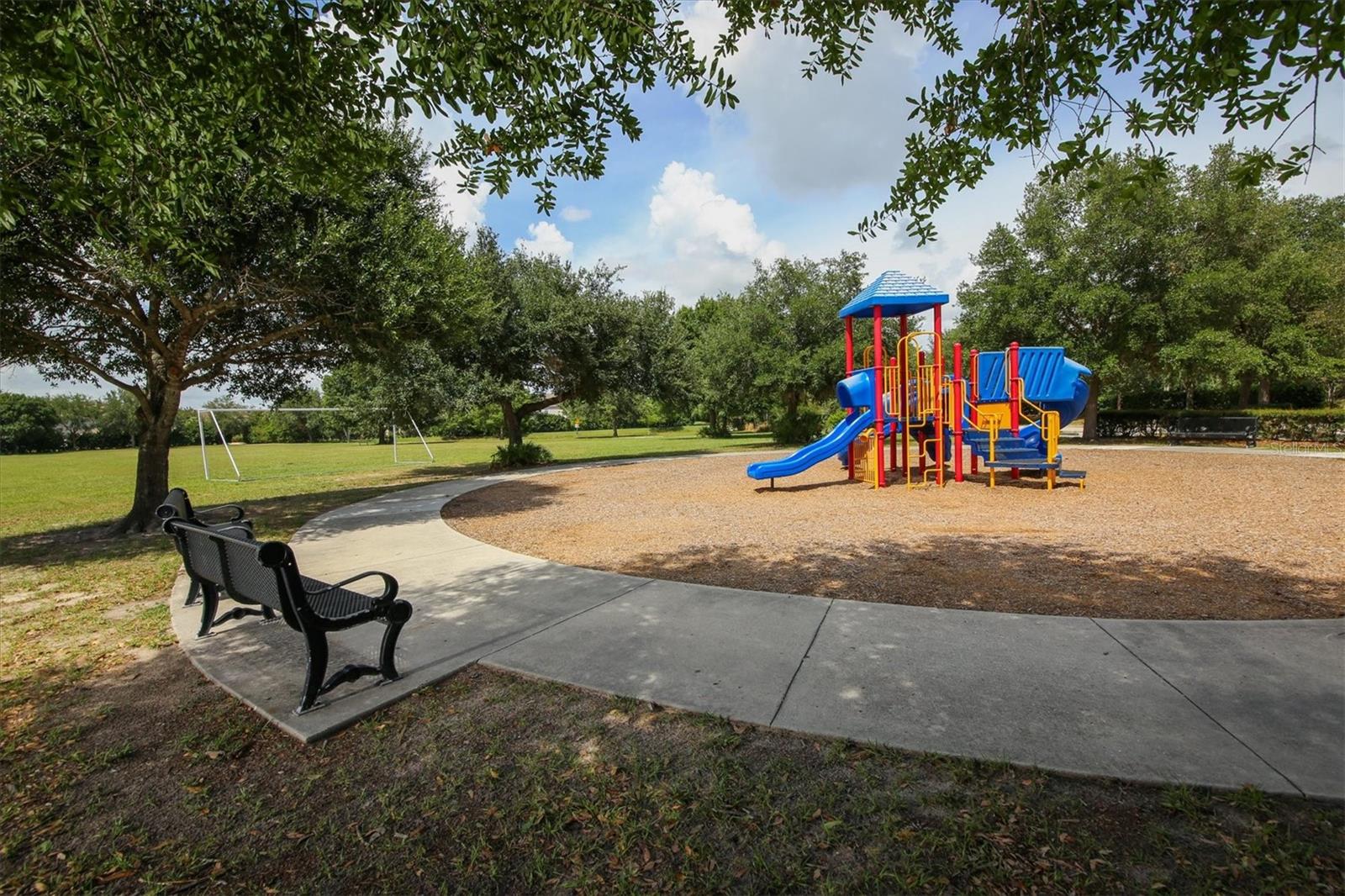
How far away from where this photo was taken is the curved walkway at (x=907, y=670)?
270 centimetres

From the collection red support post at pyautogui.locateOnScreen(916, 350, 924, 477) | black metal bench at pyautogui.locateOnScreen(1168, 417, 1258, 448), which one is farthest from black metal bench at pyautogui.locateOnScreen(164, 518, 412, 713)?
black metal bench at pyautogui.locateOnScreen(1168, 417, 1258, 448)

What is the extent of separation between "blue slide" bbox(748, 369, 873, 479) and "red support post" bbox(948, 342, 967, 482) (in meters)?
1.69

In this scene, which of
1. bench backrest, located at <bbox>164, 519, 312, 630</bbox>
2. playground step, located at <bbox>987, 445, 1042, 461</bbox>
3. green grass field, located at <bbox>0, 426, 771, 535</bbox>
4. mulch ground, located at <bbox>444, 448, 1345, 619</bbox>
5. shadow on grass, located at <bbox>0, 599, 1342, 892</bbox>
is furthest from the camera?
green grass field, located at <bbox>0, 426, 771, 535</bbox>

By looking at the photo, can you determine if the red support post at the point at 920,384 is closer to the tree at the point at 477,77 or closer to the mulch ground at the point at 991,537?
the mulch ground at the point at 991,537

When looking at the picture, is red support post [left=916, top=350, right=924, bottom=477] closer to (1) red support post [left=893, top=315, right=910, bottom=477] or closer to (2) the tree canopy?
(1) red support post [left=893, top=315, right=910, bottom=477]

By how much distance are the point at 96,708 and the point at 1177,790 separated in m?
5.33

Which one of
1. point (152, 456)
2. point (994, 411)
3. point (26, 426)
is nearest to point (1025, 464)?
point (994, 411)

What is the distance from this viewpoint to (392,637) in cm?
362

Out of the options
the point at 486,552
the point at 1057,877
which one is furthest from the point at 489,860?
the point at 486,552

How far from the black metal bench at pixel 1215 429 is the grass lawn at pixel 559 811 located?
23.8m

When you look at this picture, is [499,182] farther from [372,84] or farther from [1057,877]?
[1057,877]

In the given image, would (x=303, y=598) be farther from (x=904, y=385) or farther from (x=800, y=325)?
(x=800, y=325)

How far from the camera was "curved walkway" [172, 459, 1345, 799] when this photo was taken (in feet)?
8.87

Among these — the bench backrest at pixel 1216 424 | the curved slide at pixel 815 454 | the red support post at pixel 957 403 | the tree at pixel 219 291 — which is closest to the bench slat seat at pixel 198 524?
the tree at pixel 219 291
